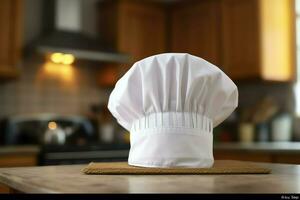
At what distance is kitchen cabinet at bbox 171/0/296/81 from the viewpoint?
346 centimetres

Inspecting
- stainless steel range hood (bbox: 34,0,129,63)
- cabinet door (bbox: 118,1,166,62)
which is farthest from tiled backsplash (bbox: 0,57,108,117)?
cabinet door (bbox: 118,1,166,62)

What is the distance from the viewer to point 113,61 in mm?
3816

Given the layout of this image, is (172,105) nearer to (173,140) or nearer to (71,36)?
(173,140)

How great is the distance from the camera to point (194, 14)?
12.9ft

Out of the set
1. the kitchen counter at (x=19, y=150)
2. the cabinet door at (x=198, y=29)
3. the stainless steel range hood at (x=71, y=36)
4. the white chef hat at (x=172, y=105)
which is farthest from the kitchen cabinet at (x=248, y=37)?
the white chef hat at (x=172, y=105)

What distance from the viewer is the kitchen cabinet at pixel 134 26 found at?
3936mm

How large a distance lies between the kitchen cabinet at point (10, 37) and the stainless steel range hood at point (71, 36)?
21cm

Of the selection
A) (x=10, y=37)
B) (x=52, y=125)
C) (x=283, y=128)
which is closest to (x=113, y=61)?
(x=52, y=125)

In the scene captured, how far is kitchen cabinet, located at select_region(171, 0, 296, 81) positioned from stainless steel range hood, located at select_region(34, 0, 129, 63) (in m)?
0.73

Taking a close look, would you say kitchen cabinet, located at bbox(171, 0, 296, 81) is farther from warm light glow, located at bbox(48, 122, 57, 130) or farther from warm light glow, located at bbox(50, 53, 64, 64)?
warm light glow, located at bbox(48, 122, 57, 130)

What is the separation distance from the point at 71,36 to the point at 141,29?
67cm

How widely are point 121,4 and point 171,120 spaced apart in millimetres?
2934

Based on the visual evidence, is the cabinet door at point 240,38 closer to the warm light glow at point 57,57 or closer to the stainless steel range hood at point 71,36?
the stainless steel range hood at point 71,36
